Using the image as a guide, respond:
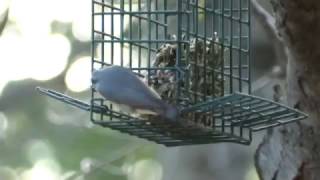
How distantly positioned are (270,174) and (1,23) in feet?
5.15

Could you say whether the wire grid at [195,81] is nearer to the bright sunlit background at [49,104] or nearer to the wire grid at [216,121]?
the wire grid at [216,121]

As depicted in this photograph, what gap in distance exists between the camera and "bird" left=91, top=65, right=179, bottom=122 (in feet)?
14.2

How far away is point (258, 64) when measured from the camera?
30.1ft

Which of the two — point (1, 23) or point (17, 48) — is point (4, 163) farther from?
point (1, 23)

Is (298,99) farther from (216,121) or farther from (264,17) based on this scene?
(264,17)

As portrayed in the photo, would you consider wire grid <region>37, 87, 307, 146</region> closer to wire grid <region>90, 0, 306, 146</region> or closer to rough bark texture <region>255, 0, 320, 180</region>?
wire grid <region>90, 0, 306, 146</region>

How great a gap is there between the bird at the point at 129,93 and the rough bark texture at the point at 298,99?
0.59 metres

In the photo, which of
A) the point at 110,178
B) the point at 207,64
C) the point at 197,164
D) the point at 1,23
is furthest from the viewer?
the point at 110,178

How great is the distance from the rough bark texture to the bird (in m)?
0.59

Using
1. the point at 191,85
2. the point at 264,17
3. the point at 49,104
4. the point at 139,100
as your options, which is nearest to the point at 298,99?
the point at 191,85

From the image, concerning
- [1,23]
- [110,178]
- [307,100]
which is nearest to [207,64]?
[307,100]

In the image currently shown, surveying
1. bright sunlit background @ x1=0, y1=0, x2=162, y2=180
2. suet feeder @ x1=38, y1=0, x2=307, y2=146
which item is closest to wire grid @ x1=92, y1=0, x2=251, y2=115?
suet feeder @ x1=38, y1=0, x2=307, y2=146

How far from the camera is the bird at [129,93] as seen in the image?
434 centimetres

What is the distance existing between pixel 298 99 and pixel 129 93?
871 mm
